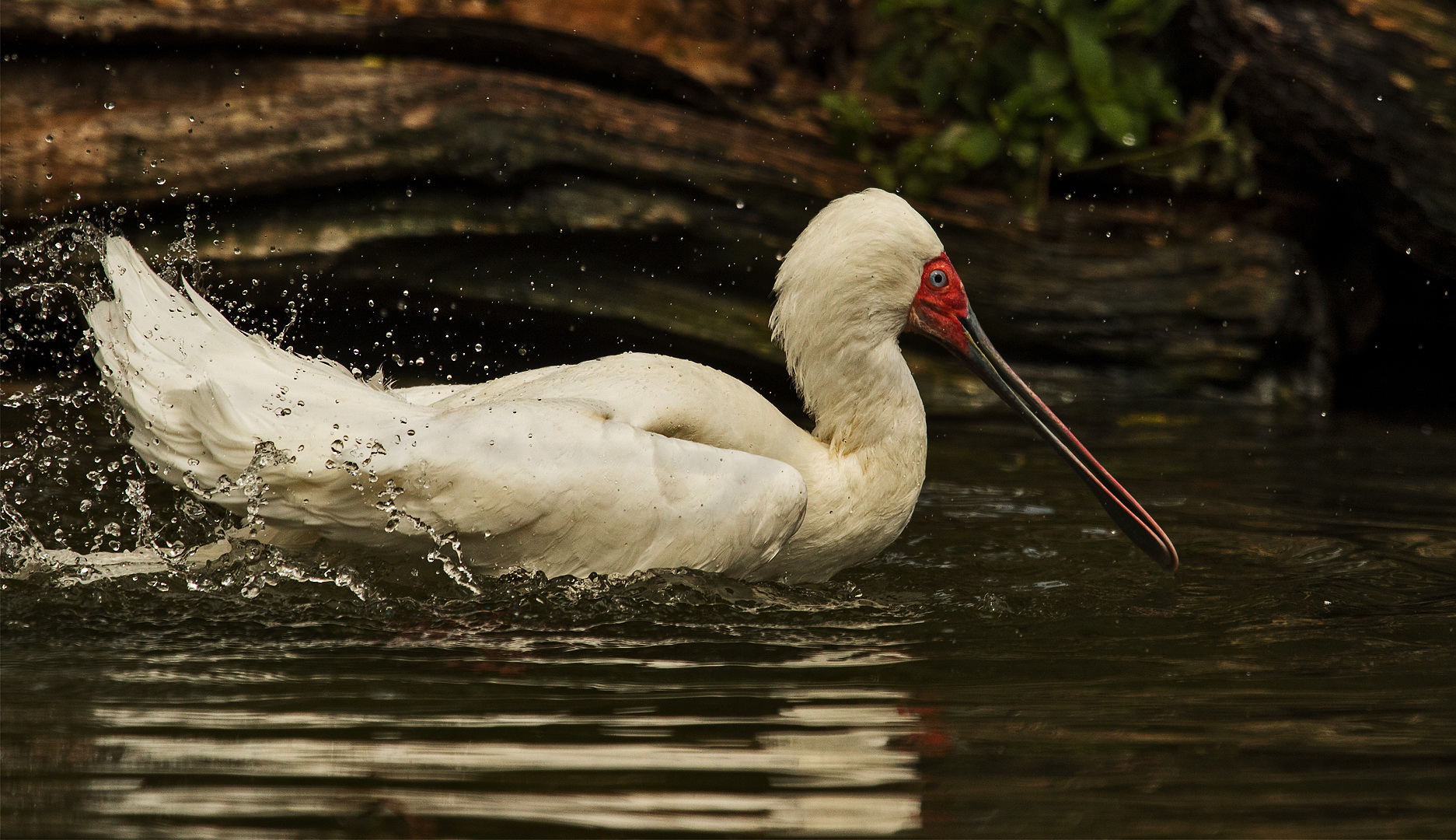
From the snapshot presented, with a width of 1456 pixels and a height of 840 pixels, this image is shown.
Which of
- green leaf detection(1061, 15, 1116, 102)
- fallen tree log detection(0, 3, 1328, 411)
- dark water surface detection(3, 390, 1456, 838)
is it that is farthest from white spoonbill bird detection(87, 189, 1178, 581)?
green leaf detection(1061, 15, 1116, 102)

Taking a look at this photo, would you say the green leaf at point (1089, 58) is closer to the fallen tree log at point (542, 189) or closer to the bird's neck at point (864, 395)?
the fallen tree log at point (542, 189)

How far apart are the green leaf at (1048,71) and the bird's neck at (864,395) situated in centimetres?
364

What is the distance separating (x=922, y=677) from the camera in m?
3.73

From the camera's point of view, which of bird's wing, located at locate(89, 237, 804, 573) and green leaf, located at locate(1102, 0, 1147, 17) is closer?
bird's wing, located at locate(89, 237, 804, 573)

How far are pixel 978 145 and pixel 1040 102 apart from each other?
0.40 meters

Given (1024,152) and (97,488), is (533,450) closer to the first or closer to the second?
(97,488)

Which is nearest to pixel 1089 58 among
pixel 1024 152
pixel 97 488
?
pixel 1024 152

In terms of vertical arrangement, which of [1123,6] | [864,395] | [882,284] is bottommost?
[864,395]

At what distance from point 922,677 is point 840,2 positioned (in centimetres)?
726

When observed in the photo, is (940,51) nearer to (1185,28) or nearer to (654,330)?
(1185,28)

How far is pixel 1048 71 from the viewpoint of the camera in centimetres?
800

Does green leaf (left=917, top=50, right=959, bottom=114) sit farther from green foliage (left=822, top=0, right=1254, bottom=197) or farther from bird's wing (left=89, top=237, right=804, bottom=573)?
bird's wing (left=89, top=237, right=804, bottom=573)

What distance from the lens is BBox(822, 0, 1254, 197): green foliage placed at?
8.01m

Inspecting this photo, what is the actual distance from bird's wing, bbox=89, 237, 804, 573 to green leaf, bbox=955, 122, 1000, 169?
422 cm
